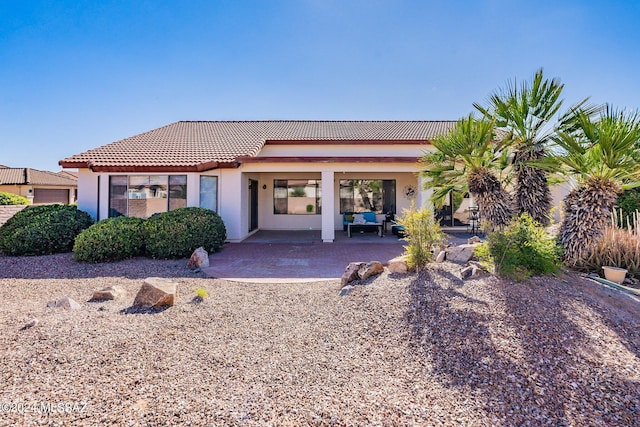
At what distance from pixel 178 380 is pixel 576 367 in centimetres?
418

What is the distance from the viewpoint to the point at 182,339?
4117 millimetres

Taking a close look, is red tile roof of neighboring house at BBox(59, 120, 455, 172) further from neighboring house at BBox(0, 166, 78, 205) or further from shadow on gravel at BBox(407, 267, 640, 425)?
neighboring house at BBox(0, 166, 78, 205)

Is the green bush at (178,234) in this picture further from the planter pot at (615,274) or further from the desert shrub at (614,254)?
the planter pot at (615,274)

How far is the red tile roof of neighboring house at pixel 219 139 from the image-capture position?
463 inches

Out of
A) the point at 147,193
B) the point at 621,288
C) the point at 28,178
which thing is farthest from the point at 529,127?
the point at 28,178

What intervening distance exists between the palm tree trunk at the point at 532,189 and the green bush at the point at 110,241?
10291 millimetres

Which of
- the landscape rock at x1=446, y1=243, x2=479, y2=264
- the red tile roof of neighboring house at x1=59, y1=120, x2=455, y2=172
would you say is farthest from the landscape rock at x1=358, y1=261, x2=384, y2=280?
the red tile roof of neighboring house at x1=59, y1=120, x2=455, y2=172

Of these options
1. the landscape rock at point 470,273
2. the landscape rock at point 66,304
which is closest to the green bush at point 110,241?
the landscape rock at point 66,304

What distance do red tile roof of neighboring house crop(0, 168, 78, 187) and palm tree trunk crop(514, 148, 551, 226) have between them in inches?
1691

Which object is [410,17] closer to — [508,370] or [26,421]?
[508,370]

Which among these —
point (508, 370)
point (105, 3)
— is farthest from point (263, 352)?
point (105, 3)

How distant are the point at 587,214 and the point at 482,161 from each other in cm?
203

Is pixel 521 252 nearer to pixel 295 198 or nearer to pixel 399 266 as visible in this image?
pixel 399 266

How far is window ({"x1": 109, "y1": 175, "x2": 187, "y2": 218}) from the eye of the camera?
12.0 meters
